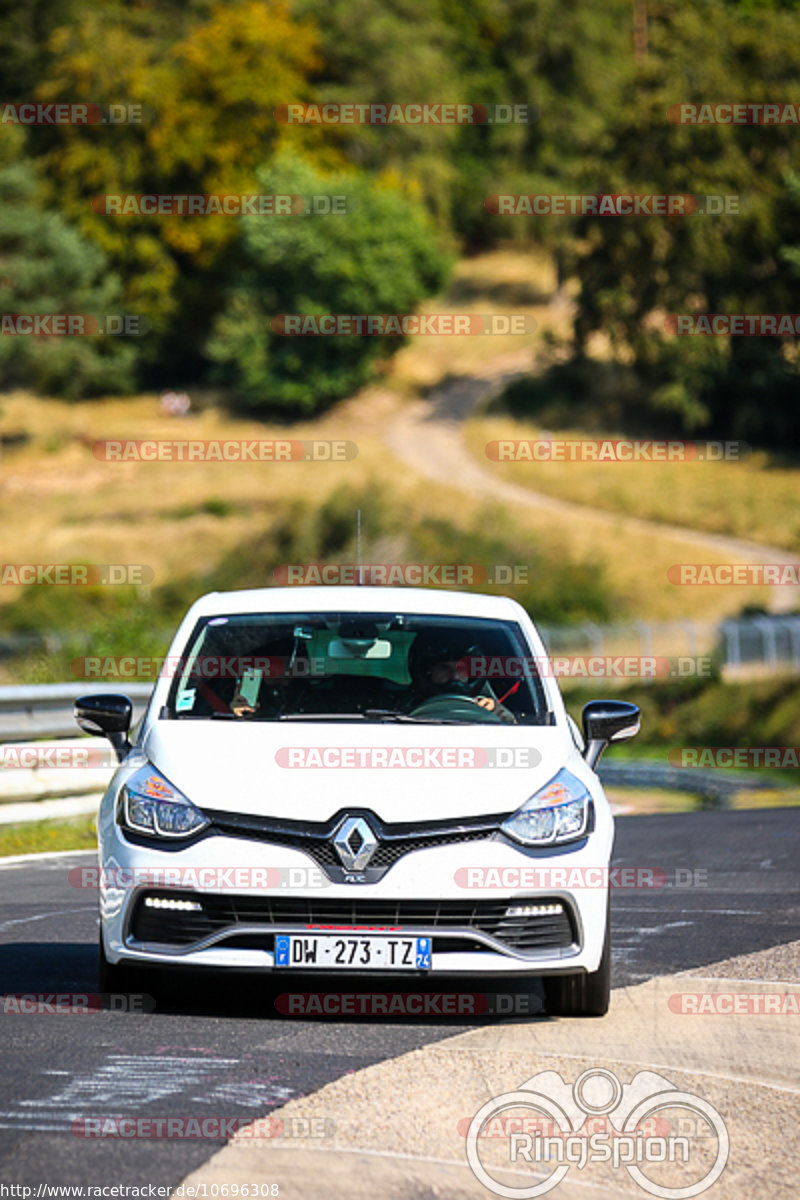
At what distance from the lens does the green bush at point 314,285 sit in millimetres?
73438

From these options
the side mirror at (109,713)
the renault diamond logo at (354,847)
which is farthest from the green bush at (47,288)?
the renault diamond logo at (354,847)

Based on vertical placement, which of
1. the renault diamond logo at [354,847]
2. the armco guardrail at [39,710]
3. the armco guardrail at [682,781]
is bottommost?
the armco guardrail at [682,781]

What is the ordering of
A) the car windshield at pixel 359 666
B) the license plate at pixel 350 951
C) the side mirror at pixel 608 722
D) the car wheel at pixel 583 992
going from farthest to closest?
the car windshield at pixel 359 666
the side mirror at pixel 608 722
the car wheel at pixel 583 992
the license plate at pixel 350 951

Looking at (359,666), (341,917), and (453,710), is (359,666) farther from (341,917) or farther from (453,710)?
(341,917)

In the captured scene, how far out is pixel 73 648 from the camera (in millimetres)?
23750

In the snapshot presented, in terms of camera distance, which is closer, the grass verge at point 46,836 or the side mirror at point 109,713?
the side mirror at point 109,713

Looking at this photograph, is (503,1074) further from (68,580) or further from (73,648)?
(68,580)

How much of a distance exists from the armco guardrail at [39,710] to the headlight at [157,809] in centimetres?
731

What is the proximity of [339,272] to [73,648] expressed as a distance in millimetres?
51801

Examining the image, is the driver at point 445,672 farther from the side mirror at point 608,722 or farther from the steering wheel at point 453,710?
the side mirror at point 608,722

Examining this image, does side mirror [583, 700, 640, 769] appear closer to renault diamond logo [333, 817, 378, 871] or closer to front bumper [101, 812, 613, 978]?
front bumper [101, 812, 613, 978]

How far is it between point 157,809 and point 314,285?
69676 millimetres

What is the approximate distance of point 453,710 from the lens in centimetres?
744

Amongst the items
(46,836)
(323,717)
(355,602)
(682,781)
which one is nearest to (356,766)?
(323,717)
